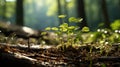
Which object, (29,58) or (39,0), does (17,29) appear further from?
(39,0)

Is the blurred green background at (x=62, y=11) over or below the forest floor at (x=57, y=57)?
over

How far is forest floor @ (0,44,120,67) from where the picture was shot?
3494 mm

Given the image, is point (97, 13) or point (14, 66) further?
point (97, 13)

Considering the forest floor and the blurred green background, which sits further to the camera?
the blurred green background

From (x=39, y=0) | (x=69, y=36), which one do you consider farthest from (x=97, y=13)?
(x=69, y=36)

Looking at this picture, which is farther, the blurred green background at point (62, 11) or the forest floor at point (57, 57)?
the blurred green background at point (62, 11)

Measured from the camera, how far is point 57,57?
12.6ft

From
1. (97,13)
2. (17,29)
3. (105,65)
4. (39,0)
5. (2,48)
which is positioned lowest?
(105,65)

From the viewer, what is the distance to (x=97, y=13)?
180 ft

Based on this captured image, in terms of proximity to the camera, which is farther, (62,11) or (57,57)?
(62,11)

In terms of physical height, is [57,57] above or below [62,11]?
below

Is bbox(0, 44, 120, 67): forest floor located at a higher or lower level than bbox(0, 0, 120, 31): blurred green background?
lower

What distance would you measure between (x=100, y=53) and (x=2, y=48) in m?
1.54

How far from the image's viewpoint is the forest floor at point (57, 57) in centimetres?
349
